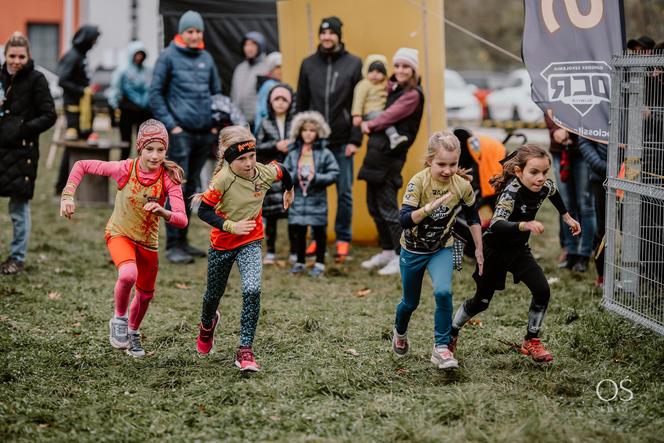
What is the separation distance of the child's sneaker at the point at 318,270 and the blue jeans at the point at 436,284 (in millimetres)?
3352

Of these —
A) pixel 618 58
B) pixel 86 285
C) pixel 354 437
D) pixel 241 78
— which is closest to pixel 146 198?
pixel 354 437

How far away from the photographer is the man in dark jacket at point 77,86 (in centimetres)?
1393

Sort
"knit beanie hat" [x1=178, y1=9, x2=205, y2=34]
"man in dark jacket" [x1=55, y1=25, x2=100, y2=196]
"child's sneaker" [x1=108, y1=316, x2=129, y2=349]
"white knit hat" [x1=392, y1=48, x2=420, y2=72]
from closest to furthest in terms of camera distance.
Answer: "child's sneaker" [x1=108, y1=316, x2=129, y2=349] → "white knit hat" [x1=392, y1=48, x2=420, y2=72] → "knit beanie hat" [x1=178, y1=9, x2=205, y2=34] → "man in dark jacket" [x1=55, y1=25, x2=100, y2=196]

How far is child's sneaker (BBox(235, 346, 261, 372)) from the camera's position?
20.2 feet

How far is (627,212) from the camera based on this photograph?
729cm

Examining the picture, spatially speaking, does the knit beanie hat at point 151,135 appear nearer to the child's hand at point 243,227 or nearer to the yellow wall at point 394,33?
the child's hand at point 243,227

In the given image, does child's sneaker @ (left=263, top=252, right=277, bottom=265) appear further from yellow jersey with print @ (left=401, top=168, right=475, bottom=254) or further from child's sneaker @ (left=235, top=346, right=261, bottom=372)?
yellow jersey with print @ (left=401, top=168, right=475, bottom=254)

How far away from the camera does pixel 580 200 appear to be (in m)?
9.66

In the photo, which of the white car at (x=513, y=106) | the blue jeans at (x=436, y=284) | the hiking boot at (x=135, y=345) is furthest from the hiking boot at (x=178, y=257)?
the white car at (x=513, y=106)

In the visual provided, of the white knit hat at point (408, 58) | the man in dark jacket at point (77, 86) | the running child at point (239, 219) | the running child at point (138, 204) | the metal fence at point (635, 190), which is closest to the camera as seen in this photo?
the running child at point (239, 219)

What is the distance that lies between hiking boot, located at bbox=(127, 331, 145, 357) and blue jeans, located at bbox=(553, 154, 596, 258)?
4998 millimetres

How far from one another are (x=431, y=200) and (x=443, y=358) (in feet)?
3.40

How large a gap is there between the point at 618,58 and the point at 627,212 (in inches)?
46.8

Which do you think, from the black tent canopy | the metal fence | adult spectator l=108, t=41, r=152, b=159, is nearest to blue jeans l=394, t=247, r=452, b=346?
the metal fence
